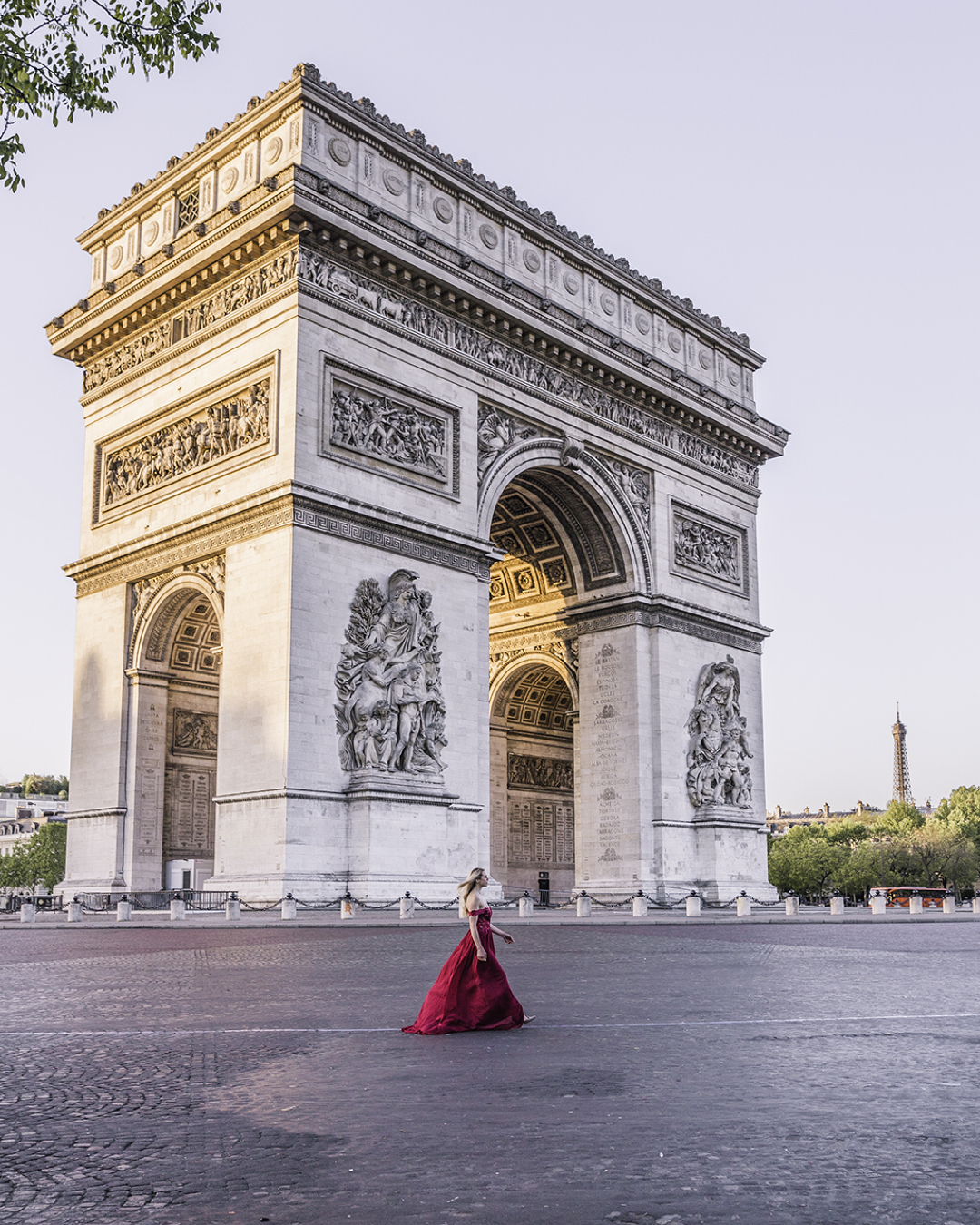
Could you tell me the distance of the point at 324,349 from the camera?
27.5 m

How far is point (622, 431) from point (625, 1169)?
104ft

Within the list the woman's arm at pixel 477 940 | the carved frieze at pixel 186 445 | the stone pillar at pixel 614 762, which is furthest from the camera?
the stone pillar at pixel 614 762

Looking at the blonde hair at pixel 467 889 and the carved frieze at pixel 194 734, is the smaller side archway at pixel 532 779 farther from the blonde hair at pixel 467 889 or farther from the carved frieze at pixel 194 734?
the blonde hair at pixel 467 889

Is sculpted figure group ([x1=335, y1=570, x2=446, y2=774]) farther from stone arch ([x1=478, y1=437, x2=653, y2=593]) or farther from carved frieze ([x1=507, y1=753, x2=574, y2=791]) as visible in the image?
carved frieze ([x1=507, y1=753, x2=574, y2=791])

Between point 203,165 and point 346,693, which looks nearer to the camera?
point 346,693

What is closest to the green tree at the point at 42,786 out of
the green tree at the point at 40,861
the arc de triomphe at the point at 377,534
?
the green tree at the point at 40,861

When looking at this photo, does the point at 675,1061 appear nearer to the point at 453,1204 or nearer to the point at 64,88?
the point at 453,1204

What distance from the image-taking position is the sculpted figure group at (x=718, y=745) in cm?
3550

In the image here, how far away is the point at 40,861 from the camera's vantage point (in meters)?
73.9

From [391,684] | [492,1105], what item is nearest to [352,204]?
[391,684]

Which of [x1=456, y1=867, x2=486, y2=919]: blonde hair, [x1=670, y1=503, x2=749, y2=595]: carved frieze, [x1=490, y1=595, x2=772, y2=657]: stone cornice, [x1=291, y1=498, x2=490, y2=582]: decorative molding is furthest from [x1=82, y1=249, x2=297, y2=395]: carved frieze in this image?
[x1=456, y1=867, x2=486, y2=919]: blonde hair

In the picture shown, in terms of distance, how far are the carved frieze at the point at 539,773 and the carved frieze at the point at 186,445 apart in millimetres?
14738

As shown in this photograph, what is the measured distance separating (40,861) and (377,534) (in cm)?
5386

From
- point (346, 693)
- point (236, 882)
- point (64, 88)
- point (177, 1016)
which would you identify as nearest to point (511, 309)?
point (346, 693)
